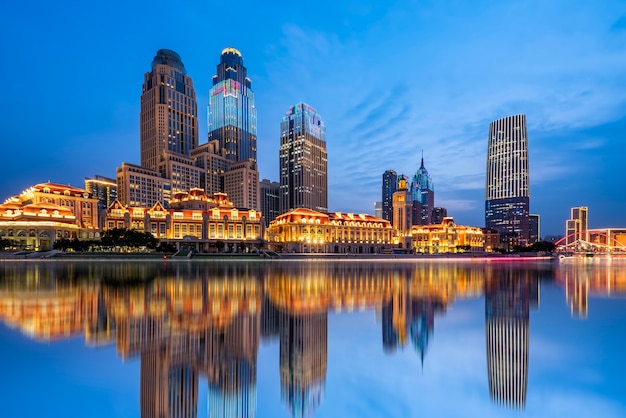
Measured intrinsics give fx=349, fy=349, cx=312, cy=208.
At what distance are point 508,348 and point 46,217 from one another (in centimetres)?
10925

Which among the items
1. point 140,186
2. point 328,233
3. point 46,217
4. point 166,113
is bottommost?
point 328,233

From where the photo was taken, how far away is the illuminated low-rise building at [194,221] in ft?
327

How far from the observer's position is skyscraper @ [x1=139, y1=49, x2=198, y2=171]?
551ft

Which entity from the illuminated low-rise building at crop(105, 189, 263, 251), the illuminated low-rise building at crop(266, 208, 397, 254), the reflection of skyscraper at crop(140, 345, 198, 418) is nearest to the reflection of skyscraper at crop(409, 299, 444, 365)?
the reflection of skyscraper at crop(140, 345, 198, 418)

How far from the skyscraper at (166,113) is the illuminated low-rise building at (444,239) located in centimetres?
12195

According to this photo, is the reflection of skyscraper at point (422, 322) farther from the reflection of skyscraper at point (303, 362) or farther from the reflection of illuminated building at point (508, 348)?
the reflection of skyscraper at point (303, 362)

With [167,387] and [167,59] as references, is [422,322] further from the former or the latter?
[167,59]

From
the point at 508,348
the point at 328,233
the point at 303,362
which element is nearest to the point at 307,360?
the point at 303,362

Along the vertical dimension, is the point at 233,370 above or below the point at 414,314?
above

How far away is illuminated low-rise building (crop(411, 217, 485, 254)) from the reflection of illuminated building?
14176cm

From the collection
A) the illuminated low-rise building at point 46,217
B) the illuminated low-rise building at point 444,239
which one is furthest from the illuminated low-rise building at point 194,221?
the illuminated low-rise building at point 444,239

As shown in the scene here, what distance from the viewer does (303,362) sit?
27.6 ft

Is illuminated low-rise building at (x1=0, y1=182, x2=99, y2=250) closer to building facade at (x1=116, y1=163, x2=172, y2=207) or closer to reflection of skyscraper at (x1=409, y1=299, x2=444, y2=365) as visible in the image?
building facade at (x1=116, y1=163, x2=172, y2=207)

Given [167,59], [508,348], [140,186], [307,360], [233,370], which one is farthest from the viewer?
[167,59]
